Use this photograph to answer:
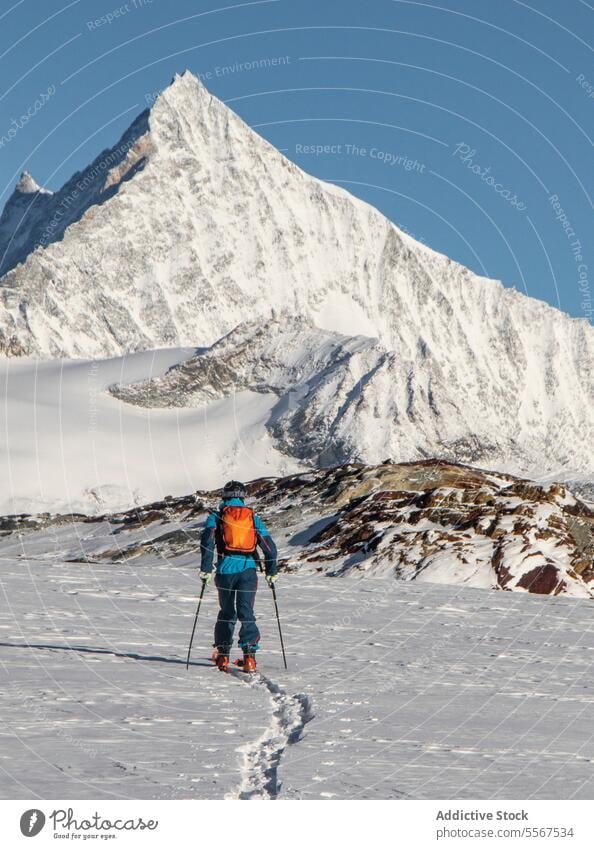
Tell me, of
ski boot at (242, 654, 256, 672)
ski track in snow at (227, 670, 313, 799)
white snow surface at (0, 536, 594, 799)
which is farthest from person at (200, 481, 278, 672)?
ski track in snow at (227, 670, 313, 799)

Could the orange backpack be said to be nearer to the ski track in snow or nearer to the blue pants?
the blue pants

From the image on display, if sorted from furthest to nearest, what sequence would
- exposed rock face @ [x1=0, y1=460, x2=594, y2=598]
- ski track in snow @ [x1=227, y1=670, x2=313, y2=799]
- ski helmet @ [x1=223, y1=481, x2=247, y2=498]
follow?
exposed rock face @ [x1=0, y1=460, x2=594, y2=598] < ski helmet @ [x1=223, y1=481, x2=247, y2=498] < ski track in snow @ [x1=227, y1=670, x2=313, y2=799]

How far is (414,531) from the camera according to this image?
37.6 meters

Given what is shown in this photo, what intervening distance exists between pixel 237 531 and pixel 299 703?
3280mm

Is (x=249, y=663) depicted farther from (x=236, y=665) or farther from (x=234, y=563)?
(x=234, y=563)

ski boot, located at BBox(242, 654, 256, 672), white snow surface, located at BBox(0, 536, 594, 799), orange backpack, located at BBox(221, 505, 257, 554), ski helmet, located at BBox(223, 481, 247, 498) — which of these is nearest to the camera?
white snow surface, located at BBox(0, 536, 594, 799)

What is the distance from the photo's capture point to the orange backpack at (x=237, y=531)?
1558 centimetres

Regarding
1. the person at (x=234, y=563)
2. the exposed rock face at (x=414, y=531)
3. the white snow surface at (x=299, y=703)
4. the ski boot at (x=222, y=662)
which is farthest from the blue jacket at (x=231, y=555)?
the exposed rock face at (x=414, y=531)

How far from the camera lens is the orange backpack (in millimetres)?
15578

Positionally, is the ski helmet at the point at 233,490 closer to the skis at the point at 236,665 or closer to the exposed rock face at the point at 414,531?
the skis at the point at 236,665

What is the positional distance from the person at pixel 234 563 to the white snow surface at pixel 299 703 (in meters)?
0.61

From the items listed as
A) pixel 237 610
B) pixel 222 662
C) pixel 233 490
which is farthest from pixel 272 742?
pixel 233 490
